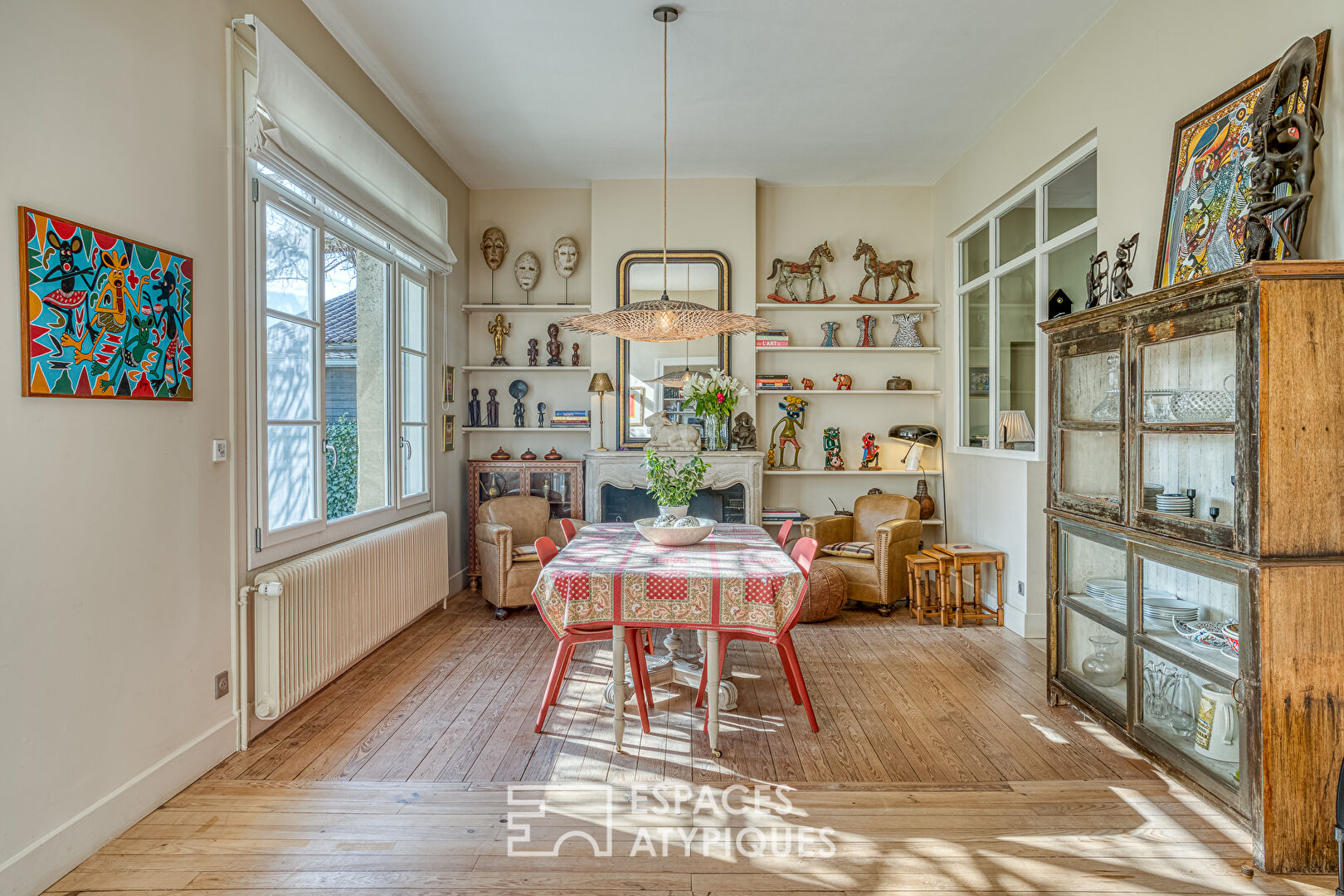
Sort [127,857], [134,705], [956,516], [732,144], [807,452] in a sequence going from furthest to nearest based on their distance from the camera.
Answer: [807,452] < [956,516] < [732,144] < [134,705] < [127,857]

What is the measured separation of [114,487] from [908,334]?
554cm

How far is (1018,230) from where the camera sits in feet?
16.1

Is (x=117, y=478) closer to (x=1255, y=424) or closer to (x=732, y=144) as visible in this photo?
(x=1255, y=424)

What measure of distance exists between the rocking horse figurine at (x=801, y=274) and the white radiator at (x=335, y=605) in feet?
11.2

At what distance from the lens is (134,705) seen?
8.11ft

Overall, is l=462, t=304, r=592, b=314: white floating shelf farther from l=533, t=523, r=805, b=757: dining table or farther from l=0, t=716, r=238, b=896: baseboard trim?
l=0, t=716, r=238, b=896: baseboard trim

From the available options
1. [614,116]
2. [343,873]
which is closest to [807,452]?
[614,116]

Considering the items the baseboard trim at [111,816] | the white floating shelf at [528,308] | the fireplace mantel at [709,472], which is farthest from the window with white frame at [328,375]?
the fireplace mantel at [709,472]

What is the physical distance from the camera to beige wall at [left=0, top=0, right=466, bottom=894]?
205cm

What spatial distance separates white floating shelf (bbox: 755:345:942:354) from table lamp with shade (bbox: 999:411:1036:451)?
4.41 feet

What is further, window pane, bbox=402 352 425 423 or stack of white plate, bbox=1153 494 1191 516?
window pane, bbox=402 352 425 423

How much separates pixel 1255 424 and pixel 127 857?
3699 millimetres

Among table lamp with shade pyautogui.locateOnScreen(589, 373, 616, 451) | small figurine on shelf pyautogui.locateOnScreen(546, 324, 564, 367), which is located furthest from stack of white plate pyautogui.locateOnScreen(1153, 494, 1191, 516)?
small figurine on shelf pyautogui.locateOnScreen(546, 324, 564, 367)

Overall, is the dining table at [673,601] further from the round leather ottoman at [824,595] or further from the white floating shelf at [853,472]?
the white floating shelf at [853,472]
